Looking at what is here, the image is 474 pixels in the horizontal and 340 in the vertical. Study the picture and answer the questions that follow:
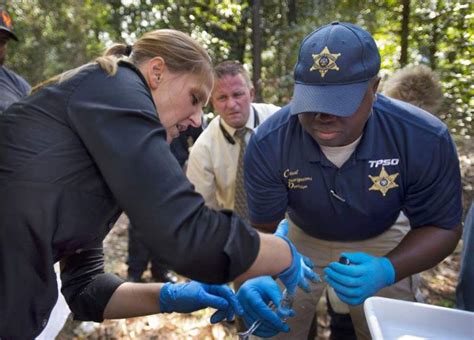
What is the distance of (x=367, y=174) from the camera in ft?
6.69

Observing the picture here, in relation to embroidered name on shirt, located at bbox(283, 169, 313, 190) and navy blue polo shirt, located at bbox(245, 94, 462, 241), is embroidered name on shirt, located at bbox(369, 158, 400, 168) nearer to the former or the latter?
navy blue polo shirt, located at bbox(245, 94, 462, 241)

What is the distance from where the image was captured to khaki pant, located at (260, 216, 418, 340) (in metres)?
2.43

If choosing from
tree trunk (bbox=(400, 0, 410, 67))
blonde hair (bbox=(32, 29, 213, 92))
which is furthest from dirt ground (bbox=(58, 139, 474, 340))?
tree trunk (bbox=(400, 0, 410, 67))

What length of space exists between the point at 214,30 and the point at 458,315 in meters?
6.22

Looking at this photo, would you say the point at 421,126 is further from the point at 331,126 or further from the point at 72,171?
the point at 72,171

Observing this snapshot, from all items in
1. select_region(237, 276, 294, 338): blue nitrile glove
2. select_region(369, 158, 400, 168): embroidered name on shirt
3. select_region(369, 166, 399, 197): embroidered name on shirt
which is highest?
select_region(369, 158, 400, 168): embroidered name on shirt

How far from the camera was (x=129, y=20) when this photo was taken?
7395mm

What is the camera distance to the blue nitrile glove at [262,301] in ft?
6.18

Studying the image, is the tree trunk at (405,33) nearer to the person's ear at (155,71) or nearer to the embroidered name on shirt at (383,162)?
the embroidered name on shirt at (383,162)

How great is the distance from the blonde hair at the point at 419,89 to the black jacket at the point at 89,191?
2181 mm

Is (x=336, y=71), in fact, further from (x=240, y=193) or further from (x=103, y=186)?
(x=240, y=193)

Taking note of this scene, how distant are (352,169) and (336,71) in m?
0.43

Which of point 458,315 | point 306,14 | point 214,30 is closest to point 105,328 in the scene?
point 458,315

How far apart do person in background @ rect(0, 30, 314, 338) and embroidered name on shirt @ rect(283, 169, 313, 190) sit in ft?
1.88
